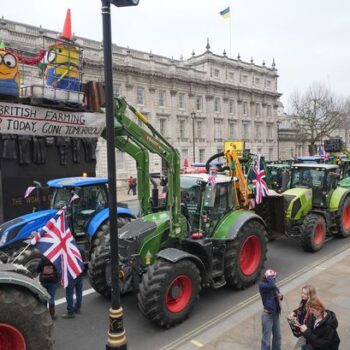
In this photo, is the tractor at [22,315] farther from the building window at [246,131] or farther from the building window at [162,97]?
the building window at [246,131]

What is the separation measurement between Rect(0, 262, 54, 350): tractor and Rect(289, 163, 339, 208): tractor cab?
9276 millimetres

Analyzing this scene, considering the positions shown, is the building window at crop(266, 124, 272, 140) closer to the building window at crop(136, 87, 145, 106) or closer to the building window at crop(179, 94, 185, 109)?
the building window at crop(179, 94, 185, 109)

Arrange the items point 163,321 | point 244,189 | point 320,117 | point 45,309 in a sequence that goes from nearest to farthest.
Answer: point 45,309
point 163,321
point 244,189
point 320,117

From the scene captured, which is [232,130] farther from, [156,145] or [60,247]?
[60,247]

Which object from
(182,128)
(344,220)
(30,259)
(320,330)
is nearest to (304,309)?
(320,330)

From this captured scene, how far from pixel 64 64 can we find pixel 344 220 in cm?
1019

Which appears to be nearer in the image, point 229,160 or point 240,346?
point 240,346

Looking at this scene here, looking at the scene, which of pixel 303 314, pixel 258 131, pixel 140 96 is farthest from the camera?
pixel 258 131

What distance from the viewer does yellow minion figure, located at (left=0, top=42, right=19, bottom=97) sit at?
661 cm

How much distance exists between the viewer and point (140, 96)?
4103 centimetres

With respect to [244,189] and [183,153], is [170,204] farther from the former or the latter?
[183,153]

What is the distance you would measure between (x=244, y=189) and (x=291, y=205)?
2.95m

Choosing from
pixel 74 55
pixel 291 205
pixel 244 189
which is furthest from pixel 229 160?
pixel 74 55

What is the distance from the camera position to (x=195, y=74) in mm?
47188
